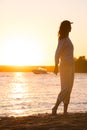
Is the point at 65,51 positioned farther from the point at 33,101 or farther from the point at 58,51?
the point at 33,101

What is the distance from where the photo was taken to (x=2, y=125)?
1159 centimetres

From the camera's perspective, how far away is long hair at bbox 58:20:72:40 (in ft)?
44.1

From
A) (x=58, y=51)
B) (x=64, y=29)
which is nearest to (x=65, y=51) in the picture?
(x=58, y=51)

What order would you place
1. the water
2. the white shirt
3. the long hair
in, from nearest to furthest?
the long hair → the white shirt → the water

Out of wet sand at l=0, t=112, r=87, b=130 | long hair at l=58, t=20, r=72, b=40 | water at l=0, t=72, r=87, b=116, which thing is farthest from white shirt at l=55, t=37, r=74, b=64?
water at l=0, t=72, r=87, b=116

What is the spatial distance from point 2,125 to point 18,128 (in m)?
0.77

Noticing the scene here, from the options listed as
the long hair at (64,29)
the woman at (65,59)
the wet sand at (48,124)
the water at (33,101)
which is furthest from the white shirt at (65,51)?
the water at (33,101)

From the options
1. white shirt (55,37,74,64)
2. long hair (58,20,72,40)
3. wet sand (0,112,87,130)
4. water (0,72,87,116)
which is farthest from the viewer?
water (0,72,87,116)

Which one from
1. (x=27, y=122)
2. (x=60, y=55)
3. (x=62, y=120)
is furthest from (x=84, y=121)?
(x=60, y=55)

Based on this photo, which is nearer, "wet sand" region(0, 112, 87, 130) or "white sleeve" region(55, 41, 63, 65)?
"wet sand" region(0, 112, 87, 130)

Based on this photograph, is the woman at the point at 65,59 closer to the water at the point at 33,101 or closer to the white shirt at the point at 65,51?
the white shirt at the point at 65,51

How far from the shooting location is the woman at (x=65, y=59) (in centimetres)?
1346

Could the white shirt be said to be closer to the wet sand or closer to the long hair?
the long hair

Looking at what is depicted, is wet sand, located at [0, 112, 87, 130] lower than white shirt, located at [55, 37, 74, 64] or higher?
lower
